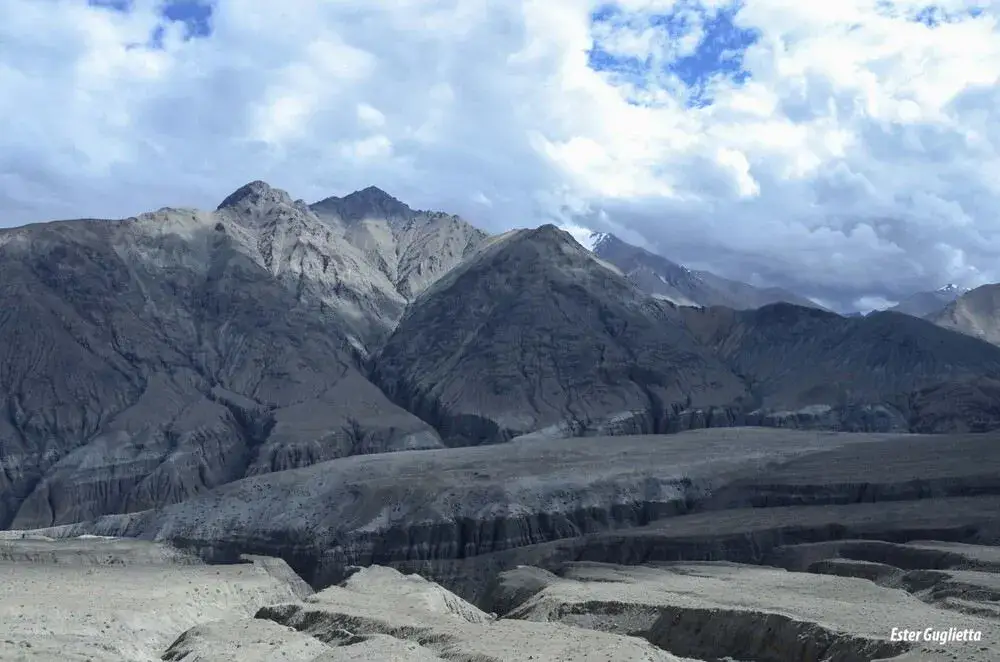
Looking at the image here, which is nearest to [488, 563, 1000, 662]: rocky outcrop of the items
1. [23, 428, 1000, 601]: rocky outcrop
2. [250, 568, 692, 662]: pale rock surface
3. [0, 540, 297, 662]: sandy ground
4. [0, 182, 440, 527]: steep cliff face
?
[250, 568, 692, 662]: pale rock surface

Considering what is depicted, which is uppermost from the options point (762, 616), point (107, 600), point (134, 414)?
point (134, 414)

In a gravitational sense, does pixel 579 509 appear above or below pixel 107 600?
above

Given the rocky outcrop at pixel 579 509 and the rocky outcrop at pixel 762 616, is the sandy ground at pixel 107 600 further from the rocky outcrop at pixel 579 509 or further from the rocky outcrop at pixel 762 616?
the rocky outcrop at pixel 762 616

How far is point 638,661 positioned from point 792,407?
155 m

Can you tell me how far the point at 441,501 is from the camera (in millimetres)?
110500

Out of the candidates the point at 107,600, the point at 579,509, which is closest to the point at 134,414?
the point at 579,509

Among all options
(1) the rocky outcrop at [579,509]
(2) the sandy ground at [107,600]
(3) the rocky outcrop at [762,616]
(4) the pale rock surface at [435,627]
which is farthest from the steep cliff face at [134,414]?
(3) the rocky outcrop at [762,616]

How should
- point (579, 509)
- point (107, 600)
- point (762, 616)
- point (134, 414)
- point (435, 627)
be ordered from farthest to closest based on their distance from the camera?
point (134, 414) < point (579, 509) < point (107, 600) < point (435, 627) < point (762, 616)

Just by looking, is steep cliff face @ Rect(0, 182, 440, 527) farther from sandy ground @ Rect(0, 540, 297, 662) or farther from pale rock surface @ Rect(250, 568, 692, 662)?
pale rock surface @ Rect(250, 568, 692, 662)

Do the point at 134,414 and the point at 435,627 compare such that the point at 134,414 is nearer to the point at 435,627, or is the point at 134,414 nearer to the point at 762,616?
the point at 435,627

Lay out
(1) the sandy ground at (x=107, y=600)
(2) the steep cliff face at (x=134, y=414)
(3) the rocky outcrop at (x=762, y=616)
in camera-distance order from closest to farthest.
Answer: (3) the rocky outcrop at (x=762, y=616), (1) the sandy ground at (x=107, y=600), (2) the steep cliff face at (x=134, y=414)

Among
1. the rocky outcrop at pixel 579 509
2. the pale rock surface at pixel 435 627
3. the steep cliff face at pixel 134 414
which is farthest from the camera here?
the steep cliff face at pixel 134 414

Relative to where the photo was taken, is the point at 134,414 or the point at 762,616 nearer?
Result: the point at 762,616

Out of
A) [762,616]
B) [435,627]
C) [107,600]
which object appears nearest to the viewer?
[762,616]
